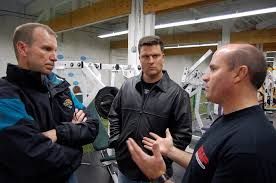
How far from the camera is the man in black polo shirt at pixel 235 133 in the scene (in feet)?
3.06

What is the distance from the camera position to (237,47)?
3.67ft

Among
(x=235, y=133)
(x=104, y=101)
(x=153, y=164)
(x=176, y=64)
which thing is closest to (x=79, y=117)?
(x=153, y=164)

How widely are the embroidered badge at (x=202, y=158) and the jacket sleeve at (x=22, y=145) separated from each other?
74 cm

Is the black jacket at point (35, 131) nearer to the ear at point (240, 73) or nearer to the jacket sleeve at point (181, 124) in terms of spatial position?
the jacket sleeve at point (181, 124)

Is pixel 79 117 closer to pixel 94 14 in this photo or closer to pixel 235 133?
pixel 235 133

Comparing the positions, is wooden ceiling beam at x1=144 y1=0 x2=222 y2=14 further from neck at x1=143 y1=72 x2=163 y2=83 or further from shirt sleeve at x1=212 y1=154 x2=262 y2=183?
shirt sleeve at x1=212 y1=154 x2=262 y2=183

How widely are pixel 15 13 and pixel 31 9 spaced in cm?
56

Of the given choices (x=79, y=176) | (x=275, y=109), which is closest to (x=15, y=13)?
(x=79, y=176)

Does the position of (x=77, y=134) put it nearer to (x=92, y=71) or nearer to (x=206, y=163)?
(x=206, y=163)

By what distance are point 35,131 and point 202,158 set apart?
2.85 feet

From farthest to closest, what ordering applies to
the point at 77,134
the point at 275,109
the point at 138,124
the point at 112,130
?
the point at 275,109
the point at 112,130
the point at 138,124
the point at 77,134

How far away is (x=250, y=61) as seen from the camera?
108cm

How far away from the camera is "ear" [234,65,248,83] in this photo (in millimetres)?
1069

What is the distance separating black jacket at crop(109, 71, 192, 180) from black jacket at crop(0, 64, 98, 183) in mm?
448
